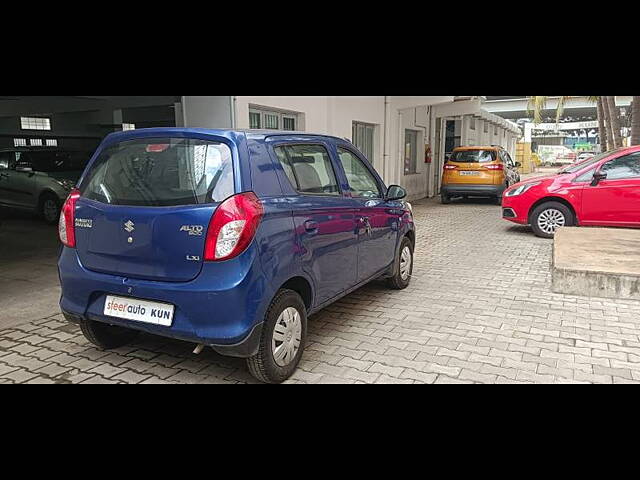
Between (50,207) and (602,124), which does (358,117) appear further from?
(602,124)

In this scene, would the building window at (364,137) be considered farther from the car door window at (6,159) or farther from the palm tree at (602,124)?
the palm tree at (602,124)

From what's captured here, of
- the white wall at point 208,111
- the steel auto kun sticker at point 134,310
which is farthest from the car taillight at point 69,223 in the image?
the white wall at point 208,111

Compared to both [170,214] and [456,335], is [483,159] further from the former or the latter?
[170,214]

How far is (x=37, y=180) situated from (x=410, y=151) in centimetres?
1092

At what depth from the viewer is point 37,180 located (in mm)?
11039

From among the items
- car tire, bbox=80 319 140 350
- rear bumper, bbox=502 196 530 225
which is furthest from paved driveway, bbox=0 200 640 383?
rear bumper, bbox=502 196 530 225

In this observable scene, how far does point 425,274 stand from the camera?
6746 mm

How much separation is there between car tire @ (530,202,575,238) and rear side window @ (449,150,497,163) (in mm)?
6180

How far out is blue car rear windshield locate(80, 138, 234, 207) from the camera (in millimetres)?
3213

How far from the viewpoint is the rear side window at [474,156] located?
15.4 metres

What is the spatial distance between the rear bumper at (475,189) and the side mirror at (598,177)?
650cm

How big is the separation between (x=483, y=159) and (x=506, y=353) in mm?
12280

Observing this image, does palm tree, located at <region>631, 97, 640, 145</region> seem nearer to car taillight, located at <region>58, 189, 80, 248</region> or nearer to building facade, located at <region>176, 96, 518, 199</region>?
building facade, located at <region>176, 96, 518, 199</region>

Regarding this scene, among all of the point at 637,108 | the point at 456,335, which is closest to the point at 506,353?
the point at 456,335
